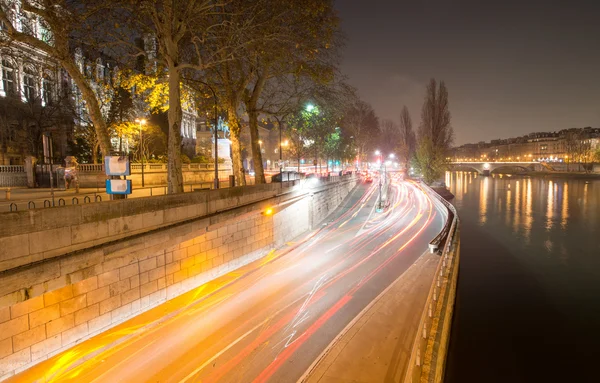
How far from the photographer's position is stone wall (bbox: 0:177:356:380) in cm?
738

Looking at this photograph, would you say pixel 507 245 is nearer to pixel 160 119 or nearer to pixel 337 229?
pixel 337 229

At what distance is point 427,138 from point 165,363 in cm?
5807

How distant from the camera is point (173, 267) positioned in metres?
11.7

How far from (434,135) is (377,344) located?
188 ft

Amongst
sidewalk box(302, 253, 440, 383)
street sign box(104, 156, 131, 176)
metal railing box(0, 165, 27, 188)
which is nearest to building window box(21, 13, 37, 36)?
street sign box(104, 156, 131, 176)

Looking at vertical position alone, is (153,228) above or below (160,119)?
below

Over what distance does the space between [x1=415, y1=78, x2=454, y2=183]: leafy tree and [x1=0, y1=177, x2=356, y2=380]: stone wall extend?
48198mm

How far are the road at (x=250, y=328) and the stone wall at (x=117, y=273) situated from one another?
50cm

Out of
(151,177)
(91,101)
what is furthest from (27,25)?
(151,177)

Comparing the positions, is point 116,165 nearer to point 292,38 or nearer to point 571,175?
point 292,38

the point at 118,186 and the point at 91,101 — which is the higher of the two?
the point at 91,101

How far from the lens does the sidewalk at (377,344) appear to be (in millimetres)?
7695

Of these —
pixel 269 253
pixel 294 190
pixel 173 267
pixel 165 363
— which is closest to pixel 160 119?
pixel 294 190

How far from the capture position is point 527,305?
17.1 meters
